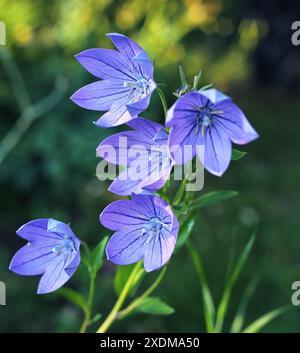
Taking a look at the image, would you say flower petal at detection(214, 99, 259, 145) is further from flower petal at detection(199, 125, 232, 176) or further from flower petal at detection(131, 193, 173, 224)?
flower petal at detection(131, 193, 173, 224)

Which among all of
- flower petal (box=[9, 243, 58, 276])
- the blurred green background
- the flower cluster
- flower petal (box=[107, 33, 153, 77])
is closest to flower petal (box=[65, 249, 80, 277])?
the flower cluster

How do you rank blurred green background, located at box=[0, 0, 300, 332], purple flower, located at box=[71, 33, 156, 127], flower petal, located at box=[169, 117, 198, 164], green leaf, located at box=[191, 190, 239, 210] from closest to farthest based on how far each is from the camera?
flower petal, located at box=[169, 117, 198, 164] → purple flower, located at box=[71, 33, 156, 127] → green leaf, located at box=[191, 190, 239, 210] → blurred green background, located at box=[0, 0, 300, 332]

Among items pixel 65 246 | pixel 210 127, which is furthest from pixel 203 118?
pixel 65 246

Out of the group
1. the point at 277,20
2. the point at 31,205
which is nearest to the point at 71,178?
the point at 31,205

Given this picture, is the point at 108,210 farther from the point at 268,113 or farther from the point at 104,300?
the point at 268,113

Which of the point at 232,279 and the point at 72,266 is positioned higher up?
the point at 72,266

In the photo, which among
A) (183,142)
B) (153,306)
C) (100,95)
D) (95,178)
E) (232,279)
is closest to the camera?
(183,142)

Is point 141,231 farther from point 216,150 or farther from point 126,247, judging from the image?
point 216,150

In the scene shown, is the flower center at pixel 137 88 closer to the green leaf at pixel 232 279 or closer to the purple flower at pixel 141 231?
the purple flower at pixel 141 231
